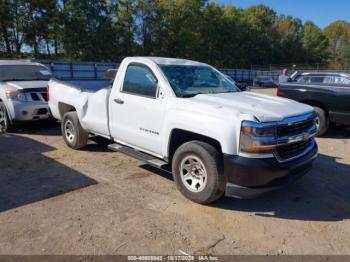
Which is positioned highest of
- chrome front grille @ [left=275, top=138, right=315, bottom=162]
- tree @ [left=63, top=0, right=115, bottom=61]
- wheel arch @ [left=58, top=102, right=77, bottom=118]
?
tree @ [left=63, top=0, right=115, bottom=61]

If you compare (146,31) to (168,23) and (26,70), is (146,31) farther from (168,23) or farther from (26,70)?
(26,70)

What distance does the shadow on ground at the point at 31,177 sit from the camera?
4395 mm

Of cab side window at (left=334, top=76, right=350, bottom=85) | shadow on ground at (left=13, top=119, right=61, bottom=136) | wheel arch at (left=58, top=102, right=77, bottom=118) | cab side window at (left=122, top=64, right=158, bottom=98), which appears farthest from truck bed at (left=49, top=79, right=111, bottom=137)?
cab side window at (left=334, top=76, right=350, bottom=85)

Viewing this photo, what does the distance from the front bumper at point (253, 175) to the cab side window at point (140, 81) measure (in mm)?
1628

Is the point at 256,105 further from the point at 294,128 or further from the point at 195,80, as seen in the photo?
the point at 195,80

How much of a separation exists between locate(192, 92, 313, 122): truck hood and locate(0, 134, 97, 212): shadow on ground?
7.21 feet

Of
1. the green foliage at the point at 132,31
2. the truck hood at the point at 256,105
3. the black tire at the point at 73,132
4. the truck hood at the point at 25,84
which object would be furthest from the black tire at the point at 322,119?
the green foliage at the point at 132,31

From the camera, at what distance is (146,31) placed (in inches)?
1686

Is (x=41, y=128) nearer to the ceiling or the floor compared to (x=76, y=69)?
nearer to the floor

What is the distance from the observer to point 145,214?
398cm

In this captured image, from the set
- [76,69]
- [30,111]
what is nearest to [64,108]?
[30,111]

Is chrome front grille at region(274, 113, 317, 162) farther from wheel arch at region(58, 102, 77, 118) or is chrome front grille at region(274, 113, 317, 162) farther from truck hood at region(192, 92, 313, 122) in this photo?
wheel arch at region(58, 102, 77, 118)

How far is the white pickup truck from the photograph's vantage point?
3719 millimetres

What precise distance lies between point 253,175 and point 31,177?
343 cm
